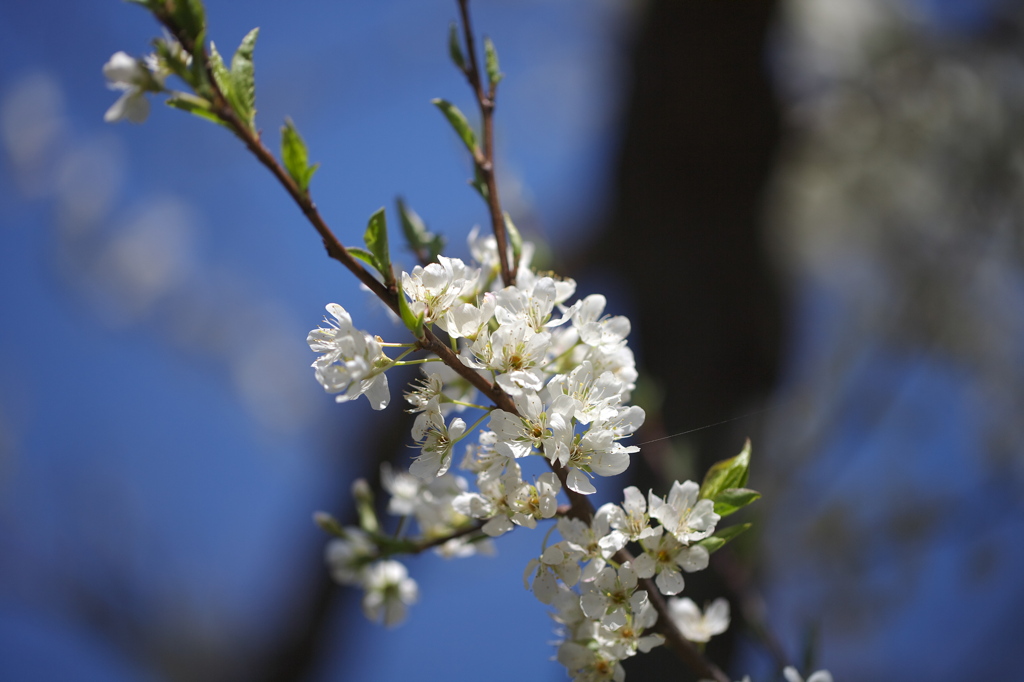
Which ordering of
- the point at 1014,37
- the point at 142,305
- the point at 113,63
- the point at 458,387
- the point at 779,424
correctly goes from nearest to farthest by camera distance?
the point at 113,63, the point at 458,387, the point at 1014,37, the point at 779,424, the point at 142,305

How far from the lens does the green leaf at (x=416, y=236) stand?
2.07 feet

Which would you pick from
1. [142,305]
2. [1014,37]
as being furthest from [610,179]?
[142,305]

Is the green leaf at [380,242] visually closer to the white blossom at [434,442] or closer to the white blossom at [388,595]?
the white blossom at [434,442]

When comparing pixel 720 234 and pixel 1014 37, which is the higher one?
pixel 1014 37

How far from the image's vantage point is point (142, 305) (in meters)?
3.55

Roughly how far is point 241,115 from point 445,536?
1.23 ft

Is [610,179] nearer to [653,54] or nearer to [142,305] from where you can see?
[653,54]

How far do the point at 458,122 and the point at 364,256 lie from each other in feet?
0.68

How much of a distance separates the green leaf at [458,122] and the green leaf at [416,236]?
9 cm

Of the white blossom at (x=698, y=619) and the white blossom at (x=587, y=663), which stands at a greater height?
the white blossom at (x=587, y=663)

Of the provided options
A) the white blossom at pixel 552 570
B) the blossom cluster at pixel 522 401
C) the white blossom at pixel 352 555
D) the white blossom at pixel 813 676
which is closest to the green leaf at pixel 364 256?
the blossom cluster at pixel 522 401

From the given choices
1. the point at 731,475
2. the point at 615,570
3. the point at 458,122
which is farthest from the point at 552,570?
the point at 458,122

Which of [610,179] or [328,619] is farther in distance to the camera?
[328,619]

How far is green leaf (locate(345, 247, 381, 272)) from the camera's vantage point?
42 centimetres
